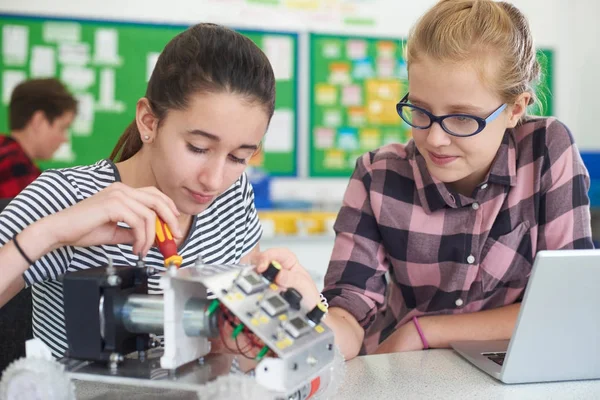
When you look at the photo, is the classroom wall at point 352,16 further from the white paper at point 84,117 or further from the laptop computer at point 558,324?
the laptop computer at point 558,324

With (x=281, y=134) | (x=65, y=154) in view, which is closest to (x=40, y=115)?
(x=65, y=154)

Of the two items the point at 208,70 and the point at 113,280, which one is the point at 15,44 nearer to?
A: the point at 208,70

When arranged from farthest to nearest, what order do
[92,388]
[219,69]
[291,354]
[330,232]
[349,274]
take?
1. [330,232]
2. [349,274]
3. [219,69]
4. [92,388]
5. [291,354]

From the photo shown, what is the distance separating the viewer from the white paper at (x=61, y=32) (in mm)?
3285

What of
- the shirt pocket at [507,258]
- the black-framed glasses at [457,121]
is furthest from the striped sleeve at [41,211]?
the shirt pocket at [507,258]

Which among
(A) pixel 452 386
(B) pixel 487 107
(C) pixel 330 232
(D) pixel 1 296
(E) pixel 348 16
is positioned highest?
(E) pixel 348 16

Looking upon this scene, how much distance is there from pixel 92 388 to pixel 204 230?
1.32 ft

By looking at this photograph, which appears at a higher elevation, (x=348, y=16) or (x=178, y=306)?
(x=348, y=16)

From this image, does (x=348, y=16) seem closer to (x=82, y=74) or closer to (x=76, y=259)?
(x=82, y=74)

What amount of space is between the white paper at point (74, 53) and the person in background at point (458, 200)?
232cm

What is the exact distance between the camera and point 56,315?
1128 mm

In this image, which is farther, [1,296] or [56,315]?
[56,315]

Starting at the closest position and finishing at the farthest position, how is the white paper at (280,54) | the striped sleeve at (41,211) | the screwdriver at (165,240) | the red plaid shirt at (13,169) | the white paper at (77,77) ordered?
the screwdriver at (165,240) < the striped sleeve at (41,211) < the red plaid shirt at (13,169) < the white paper at (77,77) < the white paper at (280,54)

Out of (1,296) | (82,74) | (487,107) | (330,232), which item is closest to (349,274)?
(487,107)
